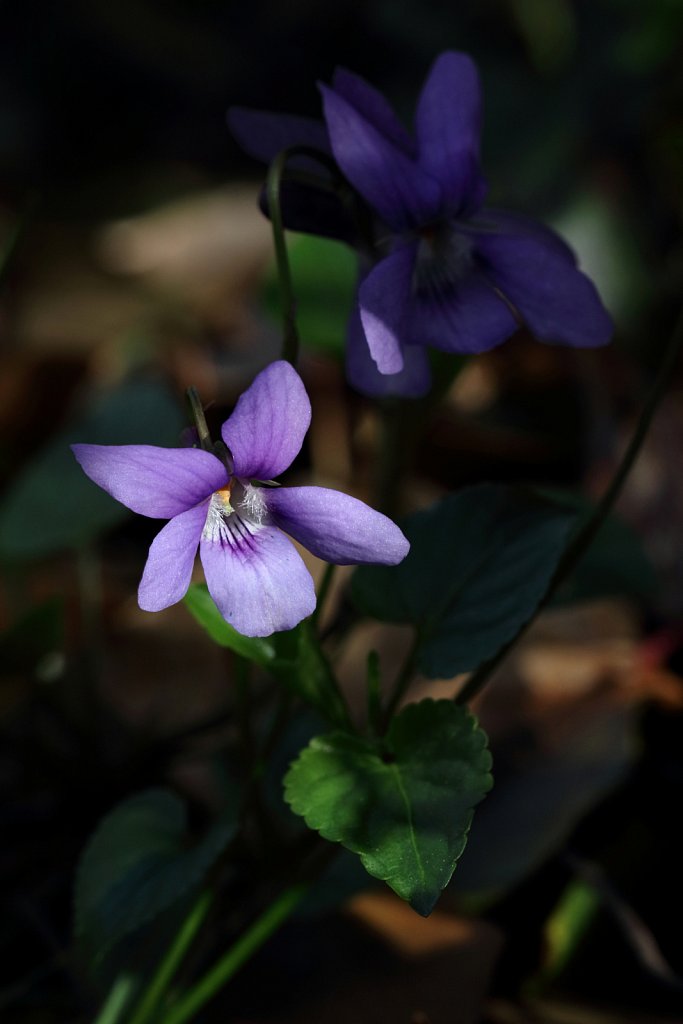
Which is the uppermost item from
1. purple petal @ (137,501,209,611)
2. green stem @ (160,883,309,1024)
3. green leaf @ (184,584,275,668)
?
purple petal @ (137,501,209,611)

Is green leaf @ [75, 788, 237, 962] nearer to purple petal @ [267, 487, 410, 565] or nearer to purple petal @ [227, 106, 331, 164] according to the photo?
purple petal @ [267, 487, 410, 565]

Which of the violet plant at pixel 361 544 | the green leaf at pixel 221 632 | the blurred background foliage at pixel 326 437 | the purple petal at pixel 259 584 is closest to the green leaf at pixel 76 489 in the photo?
the blurred background foliage at pixel 326 437

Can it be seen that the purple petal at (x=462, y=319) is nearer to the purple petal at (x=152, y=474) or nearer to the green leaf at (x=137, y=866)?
the purple petal at (x=152, y=474)

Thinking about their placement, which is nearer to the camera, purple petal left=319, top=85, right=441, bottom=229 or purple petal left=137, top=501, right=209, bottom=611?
purple petal left=137, top=501, right=209, bottom=611

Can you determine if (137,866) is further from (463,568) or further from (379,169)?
(379,169)

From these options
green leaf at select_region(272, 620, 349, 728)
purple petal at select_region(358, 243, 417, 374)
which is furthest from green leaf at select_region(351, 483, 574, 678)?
purple petal at select_region(358, 243, 417, 374)

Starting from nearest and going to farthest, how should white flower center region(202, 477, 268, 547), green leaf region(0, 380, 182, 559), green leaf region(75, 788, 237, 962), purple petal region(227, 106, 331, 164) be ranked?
white flower center region(202, 477, 268, 547) → green leaf region(75, 788, 237, 962) → purple petal region(227, 106, 331, 164) → green leaf region(0, 380, 182, 559)
